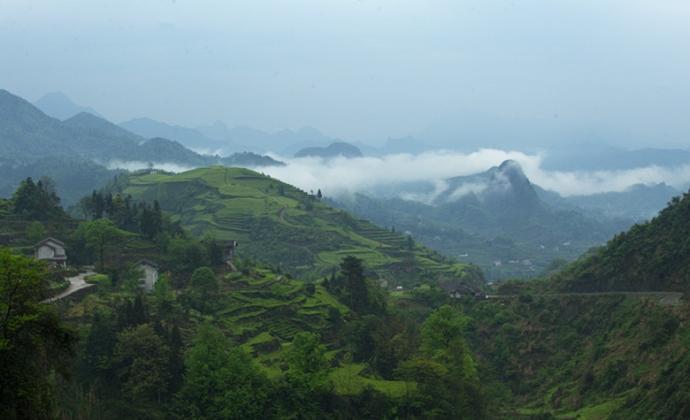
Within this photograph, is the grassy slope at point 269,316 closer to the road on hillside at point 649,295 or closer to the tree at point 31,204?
the tree at point 31,204

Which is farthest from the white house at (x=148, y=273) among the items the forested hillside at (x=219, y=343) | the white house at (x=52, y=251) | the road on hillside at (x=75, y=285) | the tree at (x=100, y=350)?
the tree at (x=100, y=350)

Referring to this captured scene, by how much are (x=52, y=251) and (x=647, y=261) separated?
36230 millimetres

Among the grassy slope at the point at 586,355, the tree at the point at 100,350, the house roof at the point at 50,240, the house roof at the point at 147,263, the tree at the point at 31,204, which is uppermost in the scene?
the tree at the point at 31,204

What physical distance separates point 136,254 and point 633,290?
3136cm

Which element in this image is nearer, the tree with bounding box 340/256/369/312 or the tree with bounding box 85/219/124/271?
the tree with bounding box 85/219/124/271

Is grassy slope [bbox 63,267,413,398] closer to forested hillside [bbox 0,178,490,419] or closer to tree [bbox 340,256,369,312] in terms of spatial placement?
forested hillside [bbox 0,178,490,419]

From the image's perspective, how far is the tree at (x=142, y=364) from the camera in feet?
102

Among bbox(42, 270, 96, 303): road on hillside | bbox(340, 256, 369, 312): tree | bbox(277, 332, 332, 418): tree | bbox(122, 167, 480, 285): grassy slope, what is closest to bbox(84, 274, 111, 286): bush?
bbox(42, 270, 96, 303): road on hillside

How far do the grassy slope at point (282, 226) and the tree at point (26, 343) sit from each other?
65.5 meters

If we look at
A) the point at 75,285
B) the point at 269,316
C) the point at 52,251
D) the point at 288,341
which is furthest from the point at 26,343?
the point at 52,251

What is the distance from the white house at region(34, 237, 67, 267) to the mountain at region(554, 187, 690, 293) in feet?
110

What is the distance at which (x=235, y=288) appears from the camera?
46.5 meters

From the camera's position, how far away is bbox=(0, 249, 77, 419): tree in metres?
→ 15.7

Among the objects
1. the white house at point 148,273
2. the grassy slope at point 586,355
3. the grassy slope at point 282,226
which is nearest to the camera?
the grassy slope at point 586,355
